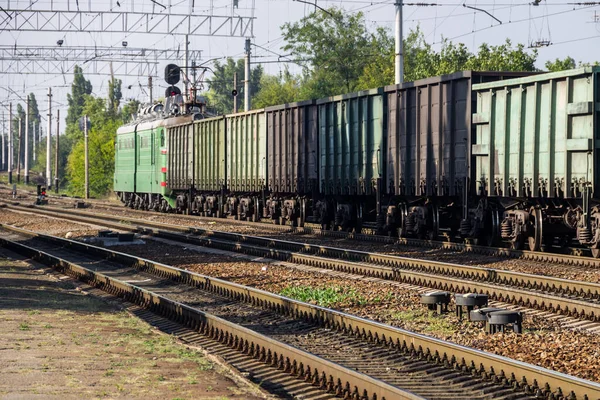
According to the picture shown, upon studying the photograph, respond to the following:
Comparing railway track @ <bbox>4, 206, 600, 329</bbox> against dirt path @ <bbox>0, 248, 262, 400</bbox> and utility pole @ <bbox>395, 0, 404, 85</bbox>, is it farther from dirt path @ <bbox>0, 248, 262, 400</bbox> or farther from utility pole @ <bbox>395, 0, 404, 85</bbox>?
utility pole @ <bbox>395, 0, 404, 85</bbox>

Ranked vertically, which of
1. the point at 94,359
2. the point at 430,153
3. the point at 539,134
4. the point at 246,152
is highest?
the point at 246,152

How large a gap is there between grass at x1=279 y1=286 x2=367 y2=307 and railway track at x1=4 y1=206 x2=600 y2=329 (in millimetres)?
1581

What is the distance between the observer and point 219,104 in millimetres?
144875

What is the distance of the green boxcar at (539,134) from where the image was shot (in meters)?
17.6

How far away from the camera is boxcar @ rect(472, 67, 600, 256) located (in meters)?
17.6

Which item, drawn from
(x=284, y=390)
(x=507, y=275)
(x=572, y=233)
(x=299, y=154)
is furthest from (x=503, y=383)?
(x=299, y=154)

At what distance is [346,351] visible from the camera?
32.8 ft

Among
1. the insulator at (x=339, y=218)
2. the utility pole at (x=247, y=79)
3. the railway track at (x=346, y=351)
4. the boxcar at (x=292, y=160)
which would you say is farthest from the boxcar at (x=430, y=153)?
the utility pole at (x=247, y=79)

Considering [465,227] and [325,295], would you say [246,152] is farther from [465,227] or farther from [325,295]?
[325,295]

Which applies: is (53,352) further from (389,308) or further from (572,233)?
(572,233)

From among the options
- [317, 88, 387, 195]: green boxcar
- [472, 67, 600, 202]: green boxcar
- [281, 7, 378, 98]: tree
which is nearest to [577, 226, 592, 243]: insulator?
[472, 67, 600, 202]: green boxcar

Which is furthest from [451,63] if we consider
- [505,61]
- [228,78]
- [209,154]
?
[228,78]

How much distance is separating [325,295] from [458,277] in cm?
324

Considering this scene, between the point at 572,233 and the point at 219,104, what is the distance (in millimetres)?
126847
